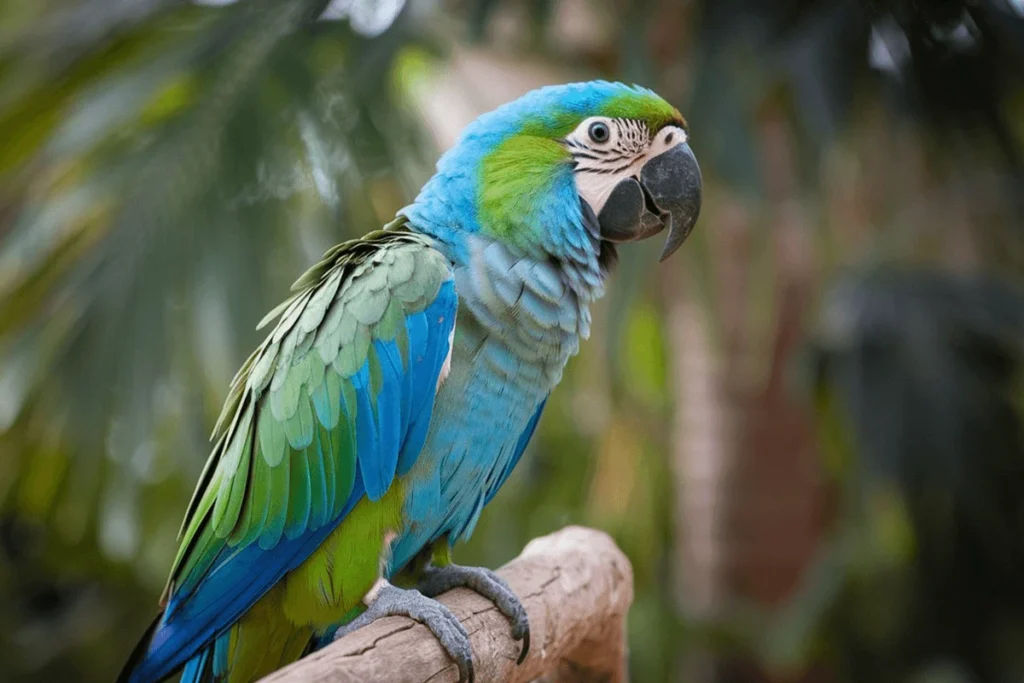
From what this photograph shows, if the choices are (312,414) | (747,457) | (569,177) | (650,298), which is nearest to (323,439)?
(312,414)

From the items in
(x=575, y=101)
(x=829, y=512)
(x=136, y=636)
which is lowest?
(x=829, y=512)

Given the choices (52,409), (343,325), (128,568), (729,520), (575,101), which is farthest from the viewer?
(729,520)

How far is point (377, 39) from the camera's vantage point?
2.01 meters

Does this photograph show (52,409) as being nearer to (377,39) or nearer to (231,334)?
(231,334)

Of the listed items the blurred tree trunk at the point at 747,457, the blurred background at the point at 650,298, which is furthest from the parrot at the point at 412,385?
the blurred tree trunk at the point at 747,457

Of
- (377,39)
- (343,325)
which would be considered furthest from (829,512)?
(343,325)

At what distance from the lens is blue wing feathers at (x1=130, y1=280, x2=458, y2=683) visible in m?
1.28

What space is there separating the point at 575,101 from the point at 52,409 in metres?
1.18

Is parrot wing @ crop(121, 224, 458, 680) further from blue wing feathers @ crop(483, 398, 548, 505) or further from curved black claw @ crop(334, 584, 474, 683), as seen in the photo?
blue wing feathers @ crop(483, 398, 548, 505)

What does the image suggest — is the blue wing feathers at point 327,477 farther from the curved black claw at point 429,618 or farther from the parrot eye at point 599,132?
the parrot eye at point 599,132

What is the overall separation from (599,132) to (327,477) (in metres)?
0.65

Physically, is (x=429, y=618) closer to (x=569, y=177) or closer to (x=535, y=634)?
(x=535, y=634)

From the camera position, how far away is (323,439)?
1299 millimetres

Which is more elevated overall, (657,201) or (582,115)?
(582,115)
